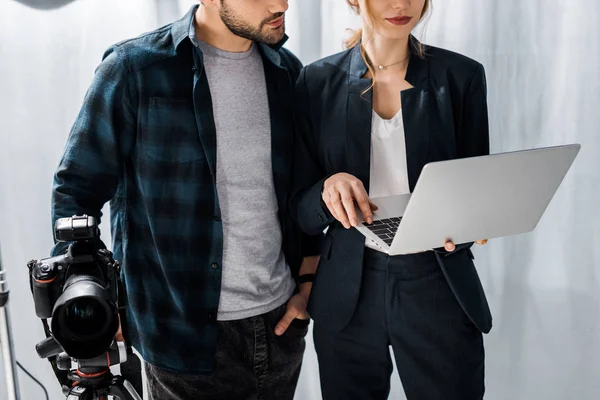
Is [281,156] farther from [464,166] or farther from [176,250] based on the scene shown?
[464,166]

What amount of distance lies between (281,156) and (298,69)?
0.21 m

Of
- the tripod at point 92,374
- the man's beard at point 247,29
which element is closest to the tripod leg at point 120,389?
the tripod at point 92,374

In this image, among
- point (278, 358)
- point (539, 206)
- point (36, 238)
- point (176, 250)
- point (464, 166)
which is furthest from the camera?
point (36, 238)

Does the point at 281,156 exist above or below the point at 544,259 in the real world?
above

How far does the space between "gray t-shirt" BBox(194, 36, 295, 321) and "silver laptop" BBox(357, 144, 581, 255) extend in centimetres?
24

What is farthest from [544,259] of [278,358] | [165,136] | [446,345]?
[165,136]

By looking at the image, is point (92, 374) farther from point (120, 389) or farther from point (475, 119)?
point (475, 119)

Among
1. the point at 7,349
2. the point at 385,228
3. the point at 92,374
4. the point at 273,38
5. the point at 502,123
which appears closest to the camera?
the point at 92,374

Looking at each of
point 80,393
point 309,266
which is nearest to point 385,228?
point 309,266

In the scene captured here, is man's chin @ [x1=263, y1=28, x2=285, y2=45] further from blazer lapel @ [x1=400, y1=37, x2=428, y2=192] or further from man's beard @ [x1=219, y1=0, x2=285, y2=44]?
blazer lapel @ [x1=400, y1=37, x2=428, y2=192]

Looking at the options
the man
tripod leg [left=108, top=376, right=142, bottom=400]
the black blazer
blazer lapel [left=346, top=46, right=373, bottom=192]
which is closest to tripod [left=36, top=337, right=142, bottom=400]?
tripod leg [left=108, top=376, right=142, bottom=400]

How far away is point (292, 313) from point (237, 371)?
0.15 m

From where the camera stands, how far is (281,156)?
4.54 feet

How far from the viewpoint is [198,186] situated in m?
1.32
